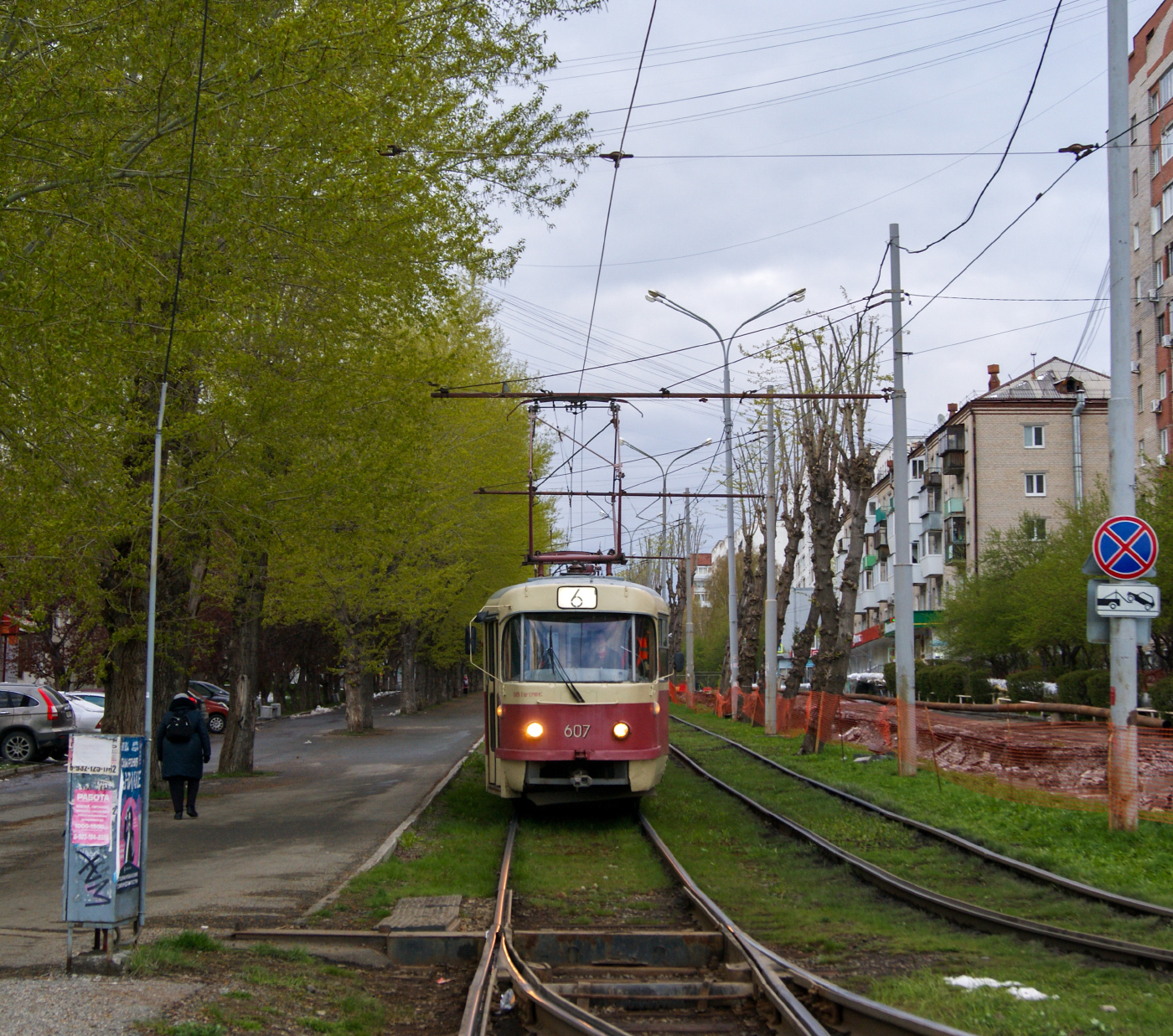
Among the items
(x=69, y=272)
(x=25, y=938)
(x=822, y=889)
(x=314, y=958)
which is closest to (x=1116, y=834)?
(x=822, y=889)

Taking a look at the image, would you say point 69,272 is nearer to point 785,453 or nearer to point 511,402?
point 511,402

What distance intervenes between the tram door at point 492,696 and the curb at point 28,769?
13.3 meters

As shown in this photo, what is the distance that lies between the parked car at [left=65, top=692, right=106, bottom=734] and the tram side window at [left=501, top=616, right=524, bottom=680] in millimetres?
17826

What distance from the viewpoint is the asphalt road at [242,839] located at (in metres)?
9.39

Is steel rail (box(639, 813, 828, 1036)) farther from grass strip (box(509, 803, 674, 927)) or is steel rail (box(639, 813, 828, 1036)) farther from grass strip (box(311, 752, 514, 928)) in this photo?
grass strip (box(311, 752, 514, 928))

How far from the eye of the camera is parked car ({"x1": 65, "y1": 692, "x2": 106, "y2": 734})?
30.2m

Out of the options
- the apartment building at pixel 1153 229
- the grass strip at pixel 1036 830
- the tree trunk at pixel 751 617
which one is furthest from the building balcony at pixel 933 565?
the grass strip at pixel 1036 830

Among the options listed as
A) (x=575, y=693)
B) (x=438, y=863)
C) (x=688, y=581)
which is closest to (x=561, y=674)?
(x=575, y=693)

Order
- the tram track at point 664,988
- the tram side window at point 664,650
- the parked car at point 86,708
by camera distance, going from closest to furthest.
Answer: the tram track at point 664,988, the tram side window at point 664,650, the parked car at point 86,708

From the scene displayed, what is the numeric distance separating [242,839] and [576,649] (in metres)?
4.30

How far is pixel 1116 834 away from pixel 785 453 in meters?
26.1

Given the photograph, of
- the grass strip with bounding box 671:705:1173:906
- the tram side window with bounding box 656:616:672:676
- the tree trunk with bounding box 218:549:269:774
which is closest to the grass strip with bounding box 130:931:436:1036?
the grass strip with bounding box 671:705:1173:906

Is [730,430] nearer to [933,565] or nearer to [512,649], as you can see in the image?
[512,649]

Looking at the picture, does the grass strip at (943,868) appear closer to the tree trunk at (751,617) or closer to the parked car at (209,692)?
the tree trunk at (751,617)
